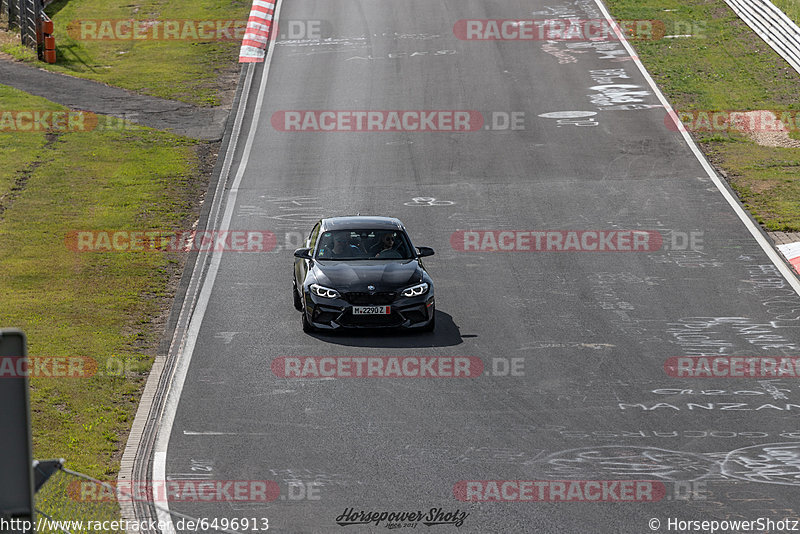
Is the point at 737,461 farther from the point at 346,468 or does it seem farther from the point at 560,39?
the point at 560,39

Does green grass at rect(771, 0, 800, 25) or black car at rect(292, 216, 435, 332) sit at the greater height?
green grass at rect(771, 0, 800, 25)

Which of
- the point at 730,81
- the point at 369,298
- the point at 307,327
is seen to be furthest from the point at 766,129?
the point at 307,327

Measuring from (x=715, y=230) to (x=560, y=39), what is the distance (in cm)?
1595

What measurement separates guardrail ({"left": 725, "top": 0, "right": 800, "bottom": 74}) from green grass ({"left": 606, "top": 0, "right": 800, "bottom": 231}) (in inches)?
9.3

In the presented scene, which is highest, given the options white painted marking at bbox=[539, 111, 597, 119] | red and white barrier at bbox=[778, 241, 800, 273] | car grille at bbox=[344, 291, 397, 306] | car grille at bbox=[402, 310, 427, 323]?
car grille at bbox=[344, 291, 397, 306]

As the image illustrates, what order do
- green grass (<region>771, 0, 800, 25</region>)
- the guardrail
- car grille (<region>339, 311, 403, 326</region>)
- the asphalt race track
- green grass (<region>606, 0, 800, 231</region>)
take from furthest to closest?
green grass (<region>771, 0, 800, 25</region>), the guardrail, green grass (<region>606, 0, 800, 231</region>), car grille (<region>339, 311, 403, 326</region>), the asphalt race track

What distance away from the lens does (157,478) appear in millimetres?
10539

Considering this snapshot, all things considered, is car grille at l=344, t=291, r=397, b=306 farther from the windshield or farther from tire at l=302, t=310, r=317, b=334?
the windshield

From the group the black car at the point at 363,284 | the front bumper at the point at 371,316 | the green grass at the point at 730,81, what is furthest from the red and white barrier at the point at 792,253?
the front bumper at the point at 371,316

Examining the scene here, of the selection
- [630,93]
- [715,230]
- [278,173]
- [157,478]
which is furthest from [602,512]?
[630,93]

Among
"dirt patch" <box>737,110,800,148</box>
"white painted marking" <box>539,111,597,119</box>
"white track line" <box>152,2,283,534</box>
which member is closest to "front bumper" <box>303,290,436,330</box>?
"white track line" <box>152,2,283,534</box>

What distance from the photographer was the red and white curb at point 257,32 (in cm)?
3338

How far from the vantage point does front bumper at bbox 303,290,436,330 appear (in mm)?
14852

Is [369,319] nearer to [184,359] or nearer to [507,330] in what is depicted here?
[507,330]
